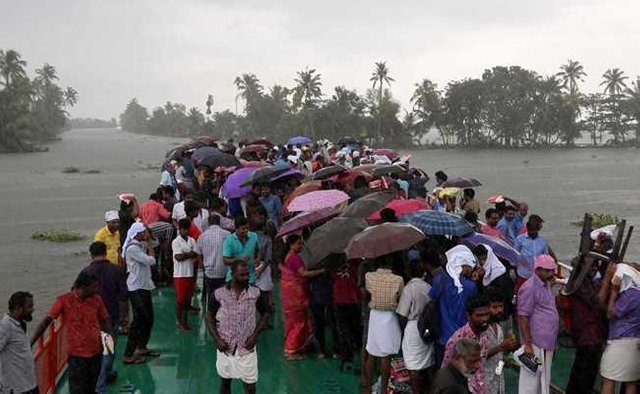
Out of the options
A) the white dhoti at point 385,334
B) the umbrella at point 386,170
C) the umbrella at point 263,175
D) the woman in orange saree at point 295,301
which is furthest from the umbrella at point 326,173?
the white dhoti at point 385,334

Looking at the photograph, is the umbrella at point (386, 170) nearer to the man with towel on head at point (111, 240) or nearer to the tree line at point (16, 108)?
the man with towel on head at point (111, 240)

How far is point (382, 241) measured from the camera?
5.18 metres

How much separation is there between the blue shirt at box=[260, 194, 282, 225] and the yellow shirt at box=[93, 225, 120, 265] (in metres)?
2.35

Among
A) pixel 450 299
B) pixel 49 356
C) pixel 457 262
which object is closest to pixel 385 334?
pixel 450 299

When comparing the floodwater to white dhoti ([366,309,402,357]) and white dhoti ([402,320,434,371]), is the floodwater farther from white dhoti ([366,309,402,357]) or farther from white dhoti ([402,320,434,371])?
white dhoti ([402,320,434,371])

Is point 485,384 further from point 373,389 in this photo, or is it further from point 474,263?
point 373,389

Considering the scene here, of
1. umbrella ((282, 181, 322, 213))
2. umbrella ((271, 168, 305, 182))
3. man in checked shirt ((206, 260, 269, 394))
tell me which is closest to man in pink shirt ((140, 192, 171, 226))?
umbrella ((282, 181, 322, 213))

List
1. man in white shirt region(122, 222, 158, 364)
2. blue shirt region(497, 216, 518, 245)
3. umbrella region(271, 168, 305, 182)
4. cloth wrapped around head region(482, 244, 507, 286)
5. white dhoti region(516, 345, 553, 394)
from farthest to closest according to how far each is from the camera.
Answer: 1. umbrella region(271, 168, 305, 182)
2. blue shirt region(497, 216, 518, 245)
3. man in white shirt region(122, 222, 158, 364)
4. cloth wrapped around head region(482, 244, 507, 286)
5. white dhoti region(516, 345, 553, 394)

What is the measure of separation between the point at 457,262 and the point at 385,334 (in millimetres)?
888

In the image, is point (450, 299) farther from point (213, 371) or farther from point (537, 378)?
point (213, 371)

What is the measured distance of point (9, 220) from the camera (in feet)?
95.7

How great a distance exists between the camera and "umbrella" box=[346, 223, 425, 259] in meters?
5.13

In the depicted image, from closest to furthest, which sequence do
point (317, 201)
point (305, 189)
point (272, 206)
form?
point (317, 201)
point (305, 189)
point (272, 206)

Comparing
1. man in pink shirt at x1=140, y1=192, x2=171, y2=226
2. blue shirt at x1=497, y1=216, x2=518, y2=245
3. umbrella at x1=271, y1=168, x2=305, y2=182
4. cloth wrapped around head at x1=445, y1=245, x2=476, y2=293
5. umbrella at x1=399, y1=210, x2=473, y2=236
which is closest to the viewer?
cloth wrapped around head at x1=445, y1=245, x2=476, y2=293
